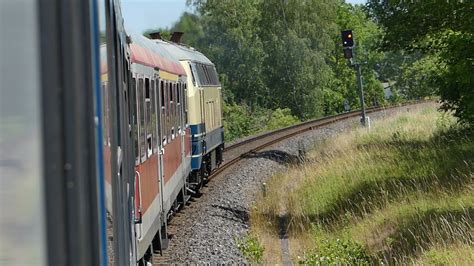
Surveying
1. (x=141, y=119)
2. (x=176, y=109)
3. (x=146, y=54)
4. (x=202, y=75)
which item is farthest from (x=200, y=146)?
(x=141, y=119)

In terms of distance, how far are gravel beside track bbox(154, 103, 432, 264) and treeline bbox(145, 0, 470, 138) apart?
1.48 metres

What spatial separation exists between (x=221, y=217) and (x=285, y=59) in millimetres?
4202

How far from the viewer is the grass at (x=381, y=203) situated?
34.6 feet

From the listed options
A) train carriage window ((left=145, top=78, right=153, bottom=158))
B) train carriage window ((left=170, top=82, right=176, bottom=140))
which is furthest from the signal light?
train carriage window ((left=145, top=78, right=153, bottom=158))

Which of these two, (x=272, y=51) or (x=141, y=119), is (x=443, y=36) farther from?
(x=141, y=119)

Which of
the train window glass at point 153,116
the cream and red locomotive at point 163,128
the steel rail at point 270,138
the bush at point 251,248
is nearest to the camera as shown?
the cream and red locomotive at point 163,128

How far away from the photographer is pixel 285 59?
1669 cm

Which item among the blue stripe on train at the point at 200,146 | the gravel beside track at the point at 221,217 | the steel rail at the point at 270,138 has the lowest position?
the steel rail at the point at 270,138

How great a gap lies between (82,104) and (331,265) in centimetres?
870

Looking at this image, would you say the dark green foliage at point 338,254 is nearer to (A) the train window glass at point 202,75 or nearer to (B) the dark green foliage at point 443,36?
(B) the dark green foliage at point 443,36

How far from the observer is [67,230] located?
1418 millimetres

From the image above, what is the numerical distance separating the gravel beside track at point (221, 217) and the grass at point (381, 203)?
0.42 meters

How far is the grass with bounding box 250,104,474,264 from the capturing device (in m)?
10.5

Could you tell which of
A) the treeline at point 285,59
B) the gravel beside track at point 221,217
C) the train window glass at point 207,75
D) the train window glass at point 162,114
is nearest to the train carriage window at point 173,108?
the treeline at point 285,59
